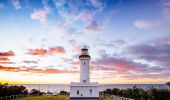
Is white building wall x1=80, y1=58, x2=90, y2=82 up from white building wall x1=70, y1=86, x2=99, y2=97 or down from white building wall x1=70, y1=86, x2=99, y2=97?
up

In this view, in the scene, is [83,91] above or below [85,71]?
below

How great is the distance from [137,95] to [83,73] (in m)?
8.73

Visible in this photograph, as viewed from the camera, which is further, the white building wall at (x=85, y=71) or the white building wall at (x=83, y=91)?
the white building wall at (x=85, y=71)

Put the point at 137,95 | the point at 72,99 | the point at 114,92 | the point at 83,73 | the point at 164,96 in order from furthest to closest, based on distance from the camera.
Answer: the point at 114,92
the point at 83,73
the point at 72,99
the point at 137,95
the point at 164,96

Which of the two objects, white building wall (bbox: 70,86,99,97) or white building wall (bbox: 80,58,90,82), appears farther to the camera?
white building wall (bbox: 80,58,90,82)

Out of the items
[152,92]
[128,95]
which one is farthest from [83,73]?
[152,92]

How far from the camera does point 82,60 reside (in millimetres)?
36094

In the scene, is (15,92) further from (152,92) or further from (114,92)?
(152,92)

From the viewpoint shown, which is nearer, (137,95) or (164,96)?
(164,96)

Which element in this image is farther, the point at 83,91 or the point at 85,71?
the point at 85,71

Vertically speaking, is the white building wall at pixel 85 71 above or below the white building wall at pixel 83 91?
above

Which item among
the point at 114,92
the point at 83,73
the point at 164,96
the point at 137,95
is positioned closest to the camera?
the point at 164,96

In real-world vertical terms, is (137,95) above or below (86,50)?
below

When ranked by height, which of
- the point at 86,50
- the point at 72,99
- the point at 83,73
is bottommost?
the point at 72,99
